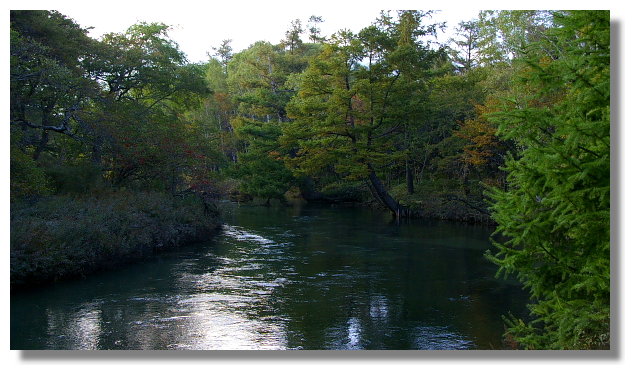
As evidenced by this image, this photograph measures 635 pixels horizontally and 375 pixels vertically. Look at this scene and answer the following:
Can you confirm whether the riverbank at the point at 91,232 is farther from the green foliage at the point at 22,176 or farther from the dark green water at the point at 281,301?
the green foliage at the point at 22,176

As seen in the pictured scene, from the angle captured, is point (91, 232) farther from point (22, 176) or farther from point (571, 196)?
point (571, 196)

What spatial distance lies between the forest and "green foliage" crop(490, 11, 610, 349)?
0.02 meters

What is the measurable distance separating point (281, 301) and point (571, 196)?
5.26 meters

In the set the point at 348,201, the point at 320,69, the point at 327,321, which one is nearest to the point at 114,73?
the point at 320,69

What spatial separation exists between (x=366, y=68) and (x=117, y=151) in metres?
9.97

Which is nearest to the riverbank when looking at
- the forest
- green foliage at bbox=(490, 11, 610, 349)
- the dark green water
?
the forest

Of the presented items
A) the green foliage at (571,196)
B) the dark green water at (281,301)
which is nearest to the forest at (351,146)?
the green foliage at (571,196)

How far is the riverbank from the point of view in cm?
912

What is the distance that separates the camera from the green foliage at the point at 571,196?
14.9 ft

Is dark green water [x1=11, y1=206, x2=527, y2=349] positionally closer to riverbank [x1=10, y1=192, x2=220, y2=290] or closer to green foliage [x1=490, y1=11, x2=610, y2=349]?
riverbank [x1=10, y1=192, x2=220, y2=290]

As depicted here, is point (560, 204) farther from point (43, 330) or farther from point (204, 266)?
point (204, 266)

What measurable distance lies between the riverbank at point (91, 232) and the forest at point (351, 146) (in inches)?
1.7

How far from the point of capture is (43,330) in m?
7.12

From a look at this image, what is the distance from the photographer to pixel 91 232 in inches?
420
